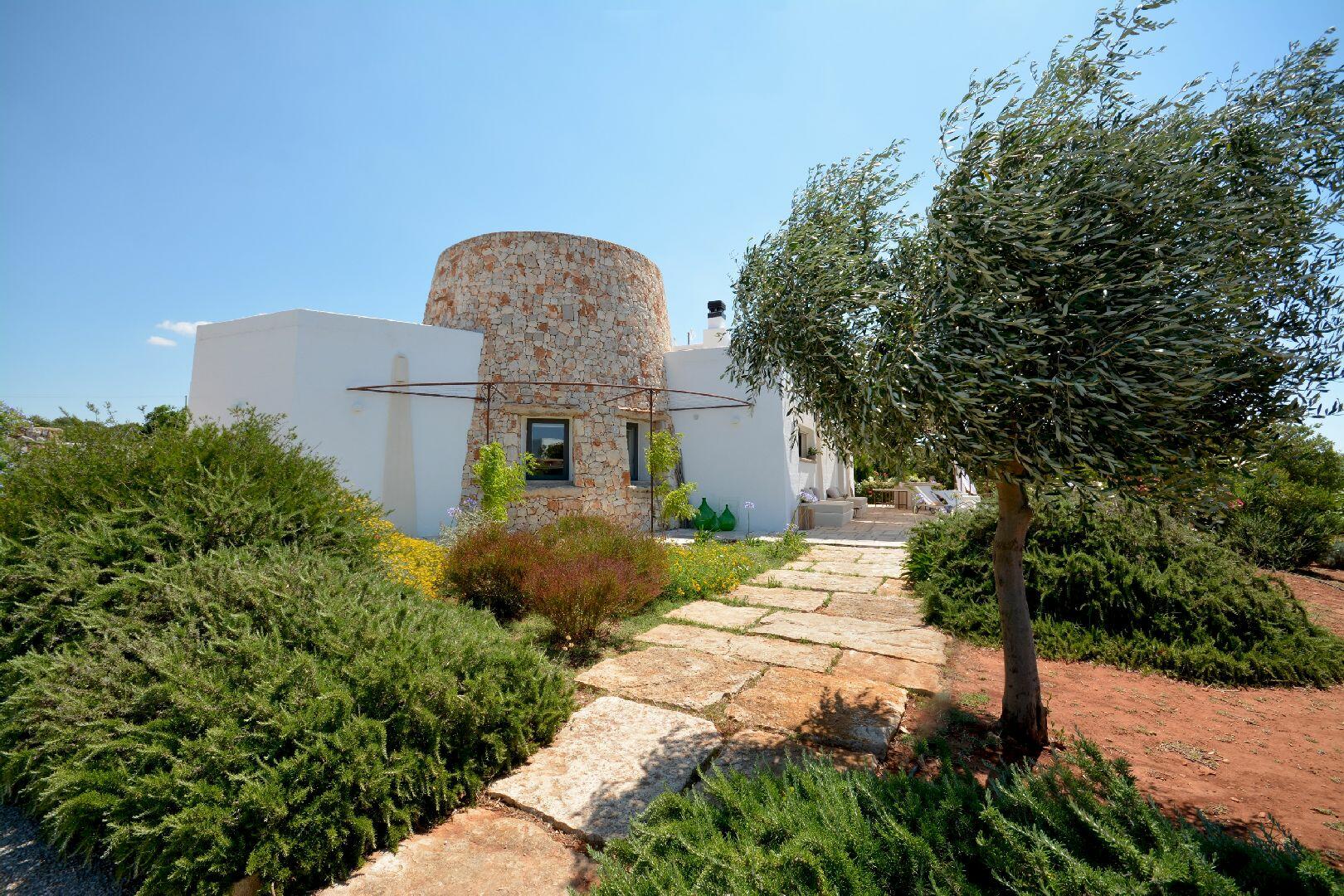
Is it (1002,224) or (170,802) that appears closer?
Result: (170,802)

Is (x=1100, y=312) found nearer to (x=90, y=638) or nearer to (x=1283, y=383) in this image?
(x=1283, y=383)

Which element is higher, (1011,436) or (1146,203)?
(1146,203)

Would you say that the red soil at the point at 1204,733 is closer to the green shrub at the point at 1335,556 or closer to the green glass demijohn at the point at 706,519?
the green shrub at the point at 1335,556

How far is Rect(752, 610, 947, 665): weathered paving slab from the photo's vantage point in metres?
5.01

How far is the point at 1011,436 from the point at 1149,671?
3.66 metres

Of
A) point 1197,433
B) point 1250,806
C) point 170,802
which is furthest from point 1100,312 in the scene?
point 170,802

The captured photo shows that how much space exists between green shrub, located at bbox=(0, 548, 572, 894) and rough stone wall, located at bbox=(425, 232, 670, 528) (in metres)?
9.11

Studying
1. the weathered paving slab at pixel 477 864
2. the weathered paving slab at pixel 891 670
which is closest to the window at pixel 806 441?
the weathered paving slab at pixel 891 670

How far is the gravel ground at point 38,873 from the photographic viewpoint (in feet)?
7.74

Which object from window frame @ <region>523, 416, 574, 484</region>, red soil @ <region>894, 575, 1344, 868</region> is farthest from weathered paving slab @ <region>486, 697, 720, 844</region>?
window frame @ <region>523, 416, 574, 484</region>

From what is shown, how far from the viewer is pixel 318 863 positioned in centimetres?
223

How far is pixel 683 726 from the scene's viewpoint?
3.52 meters

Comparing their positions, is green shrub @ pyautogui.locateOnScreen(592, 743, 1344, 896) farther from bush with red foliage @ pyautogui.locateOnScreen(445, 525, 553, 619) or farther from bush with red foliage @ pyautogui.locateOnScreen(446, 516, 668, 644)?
bush with red foliage @ pyautogui.locateOnScreen(445, 525, 553, 619)

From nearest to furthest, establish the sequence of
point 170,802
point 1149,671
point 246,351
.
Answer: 1. point 170,802
2. point 1149,671
3. point 246,351
